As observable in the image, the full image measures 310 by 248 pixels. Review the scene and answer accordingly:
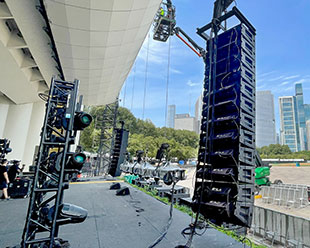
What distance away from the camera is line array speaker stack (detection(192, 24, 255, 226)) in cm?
216

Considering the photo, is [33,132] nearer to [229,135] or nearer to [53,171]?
[53,171]

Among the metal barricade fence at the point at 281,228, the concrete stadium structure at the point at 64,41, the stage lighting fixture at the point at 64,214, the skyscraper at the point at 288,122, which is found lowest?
the metal barricade fence at the point at 281,228

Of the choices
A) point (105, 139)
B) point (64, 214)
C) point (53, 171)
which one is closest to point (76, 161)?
point (53, 171)

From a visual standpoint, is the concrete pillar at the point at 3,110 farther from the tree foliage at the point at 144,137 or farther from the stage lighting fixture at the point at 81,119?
the stage lighting fixture at the point at 81,119

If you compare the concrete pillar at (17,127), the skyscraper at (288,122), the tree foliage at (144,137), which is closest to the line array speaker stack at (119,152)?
the concrete pillar at (17,127)

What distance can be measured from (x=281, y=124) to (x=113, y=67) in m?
121

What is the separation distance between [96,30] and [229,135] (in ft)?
22.4

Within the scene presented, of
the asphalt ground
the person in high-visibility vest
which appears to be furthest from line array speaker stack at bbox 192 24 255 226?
the person in high-visibility vest

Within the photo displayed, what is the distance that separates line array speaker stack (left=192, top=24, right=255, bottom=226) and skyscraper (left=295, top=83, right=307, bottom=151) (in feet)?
440

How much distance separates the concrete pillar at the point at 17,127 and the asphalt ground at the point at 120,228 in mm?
9944

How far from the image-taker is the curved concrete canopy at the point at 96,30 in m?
5.72

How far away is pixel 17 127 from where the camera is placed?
13445mm

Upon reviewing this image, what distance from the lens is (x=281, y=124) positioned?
101875 mm

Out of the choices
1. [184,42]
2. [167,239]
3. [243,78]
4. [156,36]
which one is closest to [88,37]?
[243,78]
